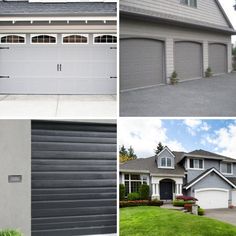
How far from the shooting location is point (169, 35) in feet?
50.4

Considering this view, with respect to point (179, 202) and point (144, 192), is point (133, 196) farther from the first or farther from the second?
point (179, 202)

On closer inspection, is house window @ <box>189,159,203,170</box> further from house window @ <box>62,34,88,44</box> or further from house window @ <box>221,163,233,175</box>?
house window @ <box>62,34,88,44</box>

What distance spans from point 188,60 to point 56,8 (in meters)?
6.25

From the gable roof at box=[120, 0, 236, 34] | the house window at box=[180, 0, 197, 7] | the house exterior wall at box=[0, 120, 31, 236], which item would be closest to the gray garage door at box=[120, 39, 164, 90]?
the gable roof at box=[120, 0, 236, 34]

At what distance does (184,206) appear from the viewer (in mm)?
6793

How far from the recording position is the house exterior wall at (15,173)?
619cm

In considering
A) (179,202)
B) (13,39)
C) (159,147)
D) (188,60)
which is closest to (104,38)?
(13,39)

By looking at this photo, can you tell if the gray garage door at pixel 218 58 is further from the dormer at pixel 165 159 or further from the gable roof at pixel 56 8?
the dormer at pixel 165 159

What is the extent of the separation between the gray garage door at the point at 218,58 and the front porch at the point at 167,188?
12.5 m

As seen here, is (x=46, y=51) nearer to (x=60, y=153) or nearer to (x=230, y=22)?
(x=60, y=153)

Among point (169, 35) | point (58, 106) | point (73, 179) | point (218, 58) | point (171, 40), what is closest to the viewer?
point (73, 179)

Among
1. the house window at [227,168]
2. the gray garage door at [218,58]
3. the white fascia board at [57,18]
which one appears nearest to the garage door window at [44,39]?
the white fascia board at [57,18]

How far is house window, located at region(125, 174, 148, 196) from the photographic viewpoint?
670 centimetres

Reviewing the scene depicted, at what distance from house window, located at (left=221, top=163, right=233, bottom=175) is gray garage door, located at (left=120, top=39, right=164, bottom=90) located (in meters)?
6.80
